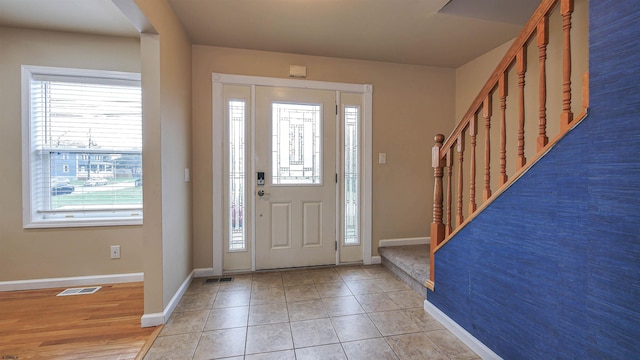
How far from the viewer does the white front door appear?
→ 2.83 meters

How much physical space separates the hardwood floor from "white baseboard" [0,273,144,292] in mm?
62

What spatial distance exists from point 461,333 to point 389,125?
2.15 m

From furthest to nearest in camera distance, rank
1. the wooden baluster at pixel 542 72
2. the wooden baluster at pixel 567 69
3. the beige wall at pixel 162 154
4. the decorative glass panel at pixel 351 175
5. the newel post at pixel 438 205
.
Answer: the decorative glass panel at pixel 351 175, the newel post at pixel 438 205, the beige wall at pixel 162 154, the wooden baluster at pixel 542 72, the wooden baluster at pixel 567 69

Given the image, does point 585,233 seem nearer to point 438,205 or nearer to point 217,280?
point 438,205

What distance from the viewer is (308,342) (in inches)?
67.7

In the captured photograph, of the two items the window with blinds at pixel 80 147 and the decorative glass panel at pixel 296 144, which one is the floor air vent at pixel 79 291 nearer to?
the window with blinds at pixel 80 147

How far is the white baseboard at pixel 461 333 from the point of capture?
5.13 feet

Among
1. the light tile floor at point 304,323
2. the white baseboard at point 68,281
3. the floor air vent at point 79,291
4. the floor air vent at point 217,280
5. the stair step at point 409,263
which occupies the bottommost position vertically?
the light tile floor at point 304,323

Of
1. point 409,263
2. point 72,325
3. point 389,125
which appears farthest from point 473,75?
point 72,325

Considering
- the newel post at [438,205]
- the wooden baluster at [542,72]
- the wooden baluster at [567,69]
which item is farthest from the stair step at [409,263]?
the wooden baluster at [567,69]

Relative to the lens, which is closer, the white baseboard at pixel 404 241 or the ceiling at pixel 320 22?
the ceiling at pixel 320 22

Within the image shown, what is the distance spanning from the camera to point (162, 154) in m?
1.90

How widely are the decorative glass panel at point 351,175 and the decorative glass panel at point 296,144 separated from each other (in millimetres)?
318

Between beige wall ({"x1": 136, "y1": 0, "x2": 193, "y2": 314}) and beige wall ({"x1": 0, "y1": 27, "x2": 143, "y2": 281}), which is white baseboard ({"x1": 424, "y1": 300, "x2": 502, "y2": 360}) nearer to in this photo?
beige wall ({"x1": 136, "y1": 0, "x2": 193, "y2": 314})
